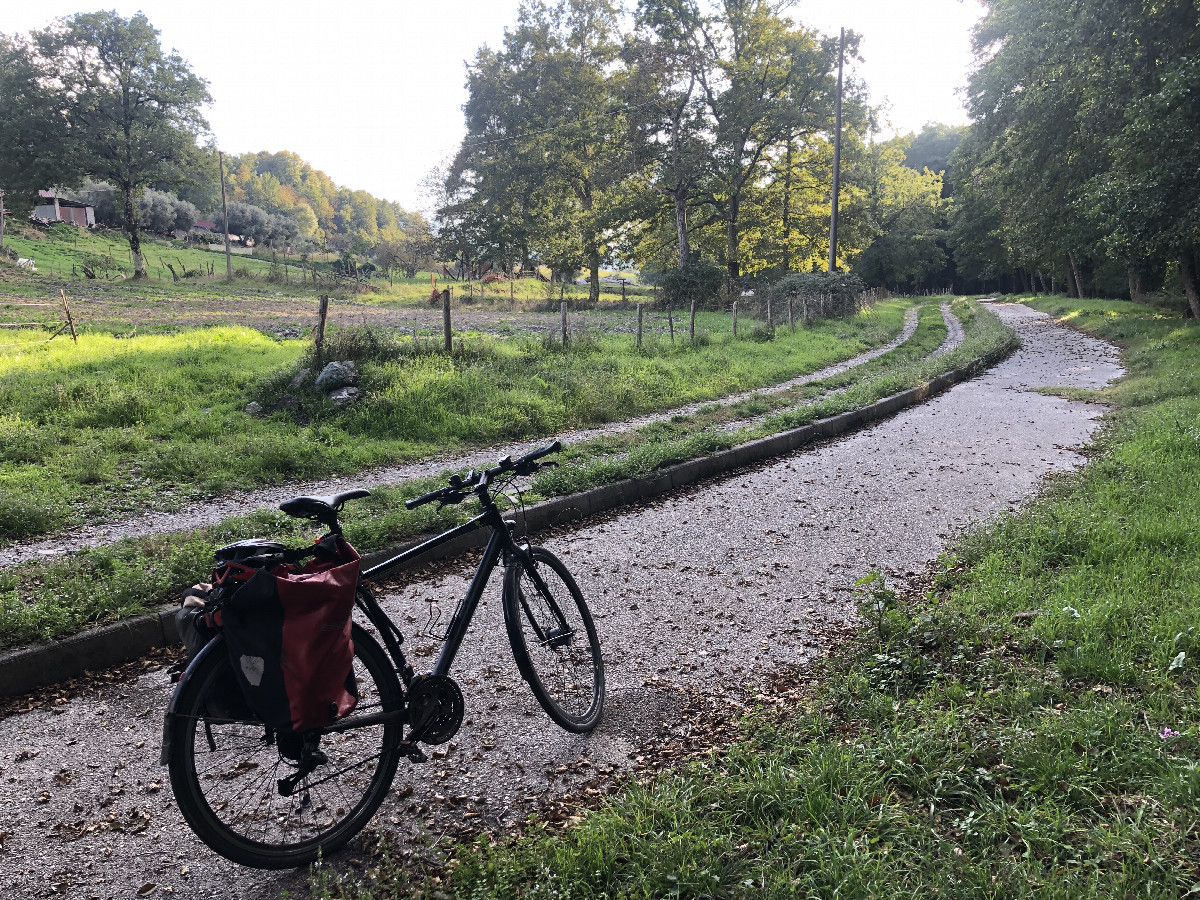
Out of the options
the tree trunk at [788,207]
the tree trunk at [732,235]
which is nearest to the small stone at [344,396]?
the tree trunk at [732,235]

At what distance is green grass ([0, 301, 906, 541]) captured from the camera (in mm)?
6945

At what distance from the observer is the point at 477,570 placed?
3055 millimetres

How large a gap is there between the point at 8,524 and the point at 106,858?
4348mm

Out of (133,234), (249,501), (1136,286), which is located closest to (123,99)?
(133,234)

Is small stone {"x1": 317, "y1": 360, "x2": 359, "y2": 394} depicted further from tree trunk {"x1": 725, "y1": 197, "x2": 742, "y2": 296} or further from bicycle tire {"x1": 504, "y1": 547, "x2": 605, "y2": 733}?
tree trunk {"x1": 725, "y1": 197, "x2": 742, "y2": 296}

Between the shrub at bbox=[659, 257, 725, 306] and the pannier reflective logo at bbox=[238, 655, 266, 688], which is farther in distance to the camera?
the shrub at bbox=[659, 257, 725, 306]

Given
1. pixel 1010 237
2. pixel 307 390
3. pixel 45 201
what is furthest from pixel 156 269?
pixel 1010 237

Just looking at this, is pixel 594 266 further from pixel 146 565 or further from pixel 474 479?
pixel 474 479

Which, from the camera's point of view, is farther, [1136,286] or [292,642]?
[1136,286]

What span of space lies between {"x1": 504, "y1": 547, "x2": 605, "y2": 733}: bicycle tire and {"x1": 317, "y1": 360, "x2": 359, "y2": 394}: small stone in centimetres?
752

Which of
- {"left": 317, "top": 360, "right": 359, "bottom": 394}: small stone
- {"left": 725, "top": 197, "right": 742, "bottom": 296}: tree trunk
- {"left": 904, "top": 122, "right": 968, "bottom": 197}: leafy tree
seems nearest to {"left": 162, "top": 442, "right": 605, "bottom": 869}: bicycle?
{"left": 317, "top": 360, "right": 359, "bottom": 394}: small stone

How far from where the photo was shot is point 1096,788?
258 cm

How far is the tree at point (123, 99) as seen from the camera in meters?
36.8

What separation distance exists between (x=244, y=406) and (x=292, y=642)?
8464 mm
